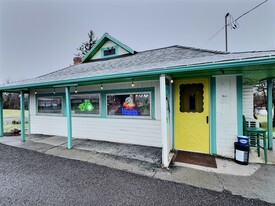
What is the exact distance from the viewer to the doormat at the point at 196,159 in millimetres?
3688

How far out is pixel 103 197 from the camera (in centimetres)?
250

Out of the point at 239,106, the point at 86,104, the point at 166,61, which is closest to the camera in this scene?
the point at 239,106

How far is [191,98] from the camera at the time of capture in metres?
4.52

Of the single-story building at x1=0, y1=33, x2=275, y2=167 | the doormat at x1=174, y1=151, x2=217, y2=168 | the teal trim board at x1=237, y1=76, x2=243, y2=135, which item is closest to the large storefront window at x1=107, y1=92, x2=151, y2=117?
the single-story building at x1=0, y1=33, x2=275, y2=167

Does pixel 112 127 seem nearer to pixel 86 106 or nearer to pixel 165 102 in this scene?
pixel 86 106

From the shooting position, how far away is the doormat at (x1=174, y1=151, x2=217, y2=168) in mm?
3688

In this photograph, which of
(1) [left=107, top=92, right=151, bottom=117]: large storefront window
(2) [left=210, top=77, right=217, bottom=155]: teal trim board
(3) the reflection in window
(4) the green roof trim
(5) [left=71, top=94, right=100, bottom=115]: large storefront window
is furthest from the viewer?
(4) the green roof trim

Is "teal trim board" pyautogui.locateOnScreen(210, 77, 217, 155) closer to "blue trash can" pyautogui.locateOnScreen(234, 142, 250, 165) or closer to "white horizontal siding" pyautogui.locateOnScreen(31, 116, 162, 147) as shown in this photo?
"blue trash can" pyautogui.locateOnScreen(234, 142, 250, 165)

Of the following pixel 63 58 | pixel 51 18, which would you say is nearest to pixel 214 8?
pixel 51 18

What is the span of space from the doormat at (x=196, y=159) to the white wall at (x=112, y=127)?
992 mm

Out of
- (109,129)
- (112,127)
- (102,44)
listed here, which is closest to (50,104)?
(109,129)

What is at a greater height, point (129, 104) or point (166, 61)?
point (166, 61)

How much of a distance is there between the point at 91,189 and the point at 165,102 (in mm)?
2567

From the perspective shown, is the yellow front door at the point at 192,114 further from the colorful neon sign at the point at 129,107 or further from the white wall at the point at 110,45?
the white wall at the point at 110,45
